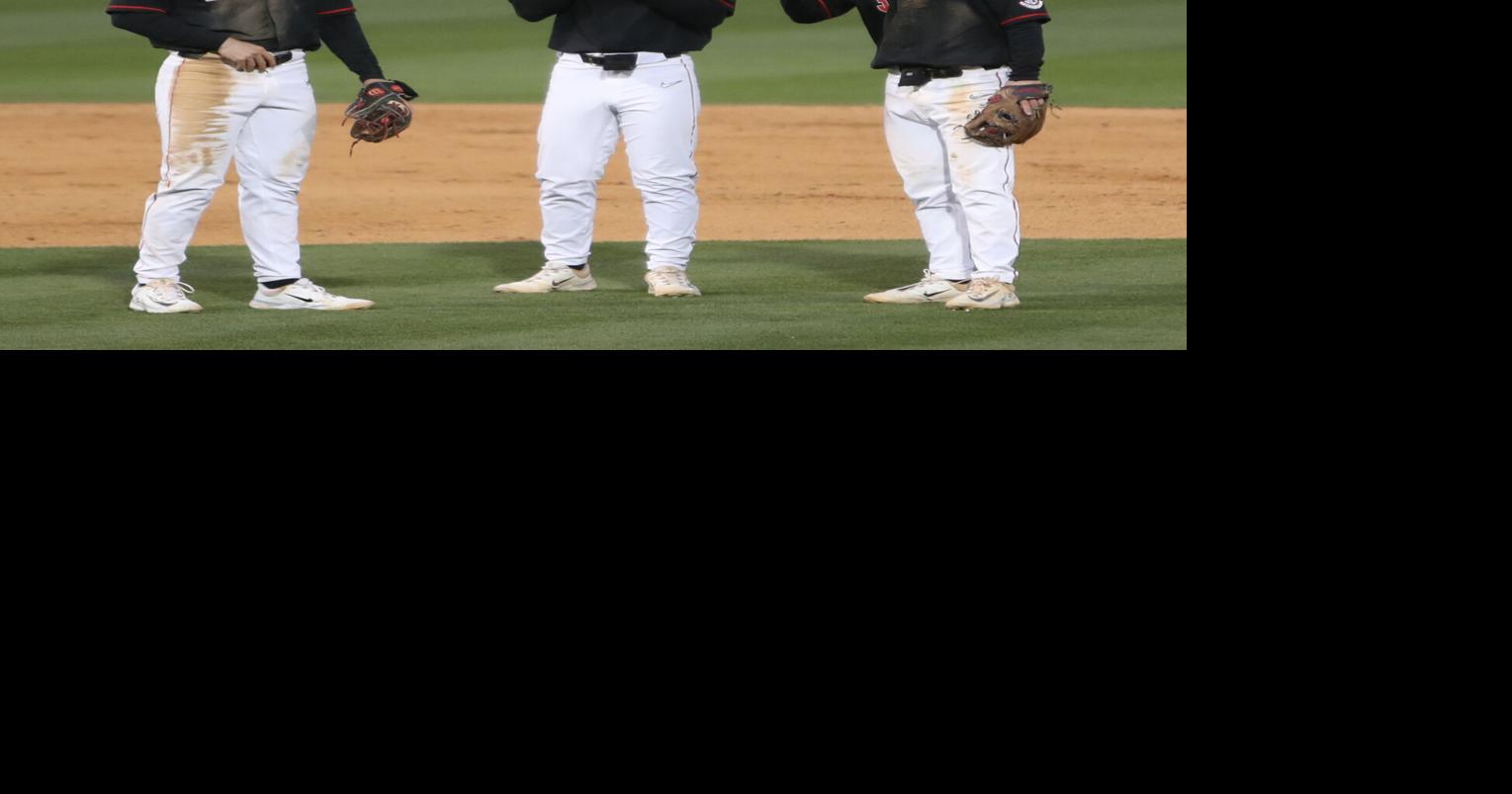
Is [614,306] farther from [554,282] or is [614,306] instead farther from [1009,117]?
A: [1009,117]

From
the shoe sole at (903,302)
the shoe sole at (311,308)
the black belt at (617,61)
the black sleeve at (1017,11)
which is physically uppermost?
the black sleeve at (1017,11)

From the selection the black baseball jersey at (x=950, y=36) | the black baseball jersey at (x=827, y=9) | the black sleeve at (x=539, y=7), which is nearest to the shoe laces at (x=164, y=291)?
the black sleeve at (x=539, y=7)

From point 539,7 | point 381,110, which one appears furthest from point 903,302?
point 381,110

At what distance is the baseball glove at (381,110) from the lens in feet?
25.0

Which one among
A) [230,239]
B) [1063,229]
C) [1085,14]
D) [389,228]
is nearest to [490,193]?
[389,228]

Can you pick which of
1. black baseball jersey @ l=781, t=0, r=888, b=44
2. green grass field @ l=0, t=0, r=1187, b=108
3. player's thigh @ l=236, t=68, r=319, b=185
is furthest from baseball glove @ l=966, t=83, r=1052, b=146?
green grass field @ l=0, t=0, r=1187, b=108

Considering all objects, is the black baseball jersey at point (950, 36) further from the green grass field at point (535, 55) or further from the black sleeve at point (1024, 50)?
the green grass field at point (535, 55)

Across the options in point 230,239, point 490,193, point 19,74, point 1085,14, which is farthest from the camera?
point 1085,14

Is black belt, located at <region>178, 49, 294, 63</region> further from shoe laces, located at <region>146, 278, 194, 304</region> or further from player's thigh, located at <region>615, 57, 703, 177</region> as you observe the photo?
player's thigh, located at <region>615, 57, 703, 177</region>

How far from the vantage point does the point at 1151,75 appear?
21328mm

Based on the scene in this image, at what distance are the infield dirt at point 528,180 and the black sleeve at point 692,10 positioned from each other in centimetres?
256

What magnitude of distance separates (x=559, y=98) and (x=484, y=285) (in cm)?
90

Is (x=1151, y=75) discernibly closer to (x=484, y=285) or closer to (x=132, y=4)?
(x=484, y=285)

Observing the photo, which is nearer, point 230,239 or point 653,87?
point 653,87
